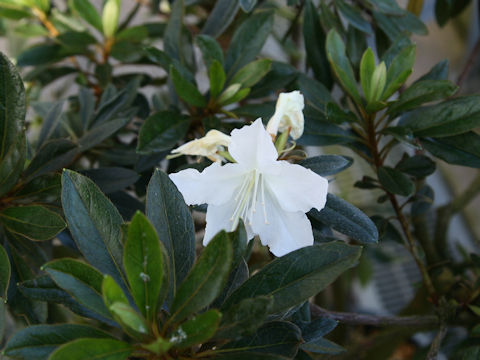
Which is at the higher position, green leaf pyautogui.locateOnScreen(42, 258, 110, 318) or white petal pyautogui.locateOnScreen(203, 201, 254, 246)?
white petal pyautogui.locateOnScreen(203, 201, 254, 246)

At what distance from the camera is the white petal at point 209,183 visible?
61 centimetres

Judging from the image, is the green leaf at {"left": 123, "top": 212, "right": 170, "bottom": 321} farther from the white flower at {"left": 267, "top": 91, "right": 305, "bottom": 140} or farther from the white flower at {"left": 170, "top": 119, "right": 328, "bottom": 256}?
the white flower at {"left": 267, "top": 91, "right": 305, "bottom": 140}

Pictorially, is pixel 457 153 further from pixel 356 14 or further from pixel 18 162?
pixel 18 162

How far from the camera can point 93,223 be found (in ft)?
1.90

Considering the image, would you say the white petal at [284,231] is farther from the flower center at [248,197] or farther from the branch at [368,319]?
the branch at [368,319]

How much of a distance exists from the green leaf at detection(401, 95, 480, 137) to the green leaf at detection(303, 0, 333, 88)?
0.24 metres

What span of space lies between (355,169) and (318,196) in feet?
3.44

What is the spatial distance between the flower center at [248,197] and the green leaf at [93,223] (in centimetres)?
16

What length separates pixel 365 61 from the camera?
804 mm

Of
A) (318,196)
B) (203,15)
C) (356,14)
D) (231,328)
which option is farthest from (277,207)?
(203,15)

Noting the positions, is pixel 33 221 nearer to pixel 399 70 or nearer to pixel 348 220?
pixel 348 220

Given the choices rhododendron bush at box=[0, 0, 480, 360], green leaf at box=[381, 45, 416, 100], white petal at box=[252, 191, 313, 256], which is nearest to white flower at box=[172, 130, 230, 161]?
rhododendron bush at box=[0, 0, 480, 360]

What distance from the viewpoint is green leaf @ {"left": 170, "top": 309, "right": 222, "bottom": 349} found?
18.2 inches

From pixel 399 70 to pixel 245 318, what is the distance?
54 centimetres
